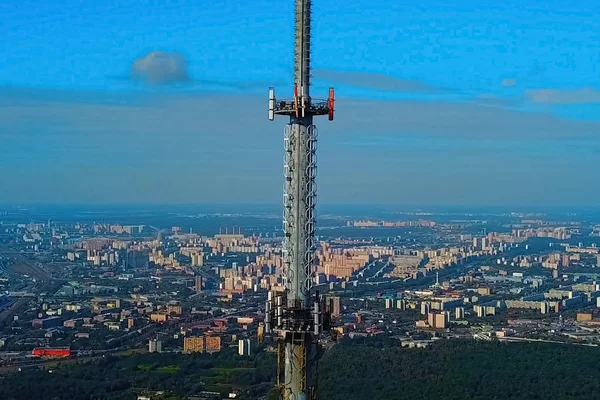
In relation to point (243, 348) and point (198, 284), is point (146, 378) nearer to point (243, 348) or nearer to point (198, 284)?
point (243, 348)

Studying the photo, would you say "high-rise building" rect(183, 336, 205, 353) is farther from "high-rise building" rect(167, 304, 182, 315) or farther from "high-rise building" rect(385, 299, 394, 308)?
"high-rise building" rect(385, 299, 394, 308)

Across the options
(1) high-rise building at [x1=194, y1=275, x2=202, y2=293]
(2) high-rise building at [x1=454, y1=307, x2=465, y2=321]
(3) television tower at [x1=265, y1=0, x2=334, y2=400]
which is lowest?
(2) high-rise building at [x1=454, y1=307, x2=465, y2=321]

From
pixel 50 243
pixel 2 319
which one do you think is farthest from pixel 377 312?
pixel 50 243

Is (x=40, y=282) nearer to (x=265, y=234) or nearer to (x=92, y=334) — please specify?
(x=92, y=334)

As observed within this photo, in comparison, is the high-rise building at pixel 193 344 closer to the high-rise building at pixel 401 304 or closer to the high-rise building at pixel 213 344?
the high-rise building at pixel 213 344

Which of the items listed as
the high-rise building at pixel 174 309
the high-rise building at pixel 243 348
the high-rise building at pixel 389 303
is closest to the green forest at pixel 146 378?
the high-rise building at pixel 243 348

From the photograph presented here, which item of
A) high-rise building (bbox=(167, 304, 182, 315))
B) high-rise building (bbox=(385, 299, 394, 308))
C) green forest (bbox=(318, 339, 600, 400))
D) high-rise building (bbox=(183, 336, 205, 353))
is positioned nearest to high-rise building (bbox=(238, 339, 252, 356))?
high-rise building (bbox=(183, 336, 205, 353))
